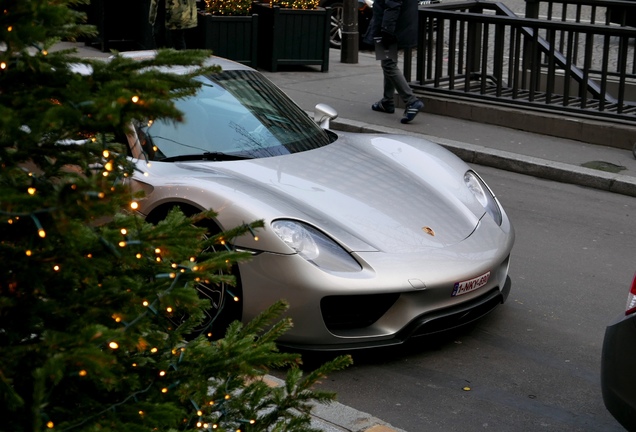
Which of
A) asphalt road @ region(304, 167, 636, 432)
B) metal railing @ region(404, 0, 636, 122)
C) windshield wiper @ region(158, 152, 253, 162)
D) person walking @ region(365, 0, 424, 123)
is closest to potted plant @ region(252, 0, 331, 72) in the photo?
metal railing @ region(404, 0, 636, 122)

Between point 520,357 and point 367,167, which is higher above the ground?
point 367,167

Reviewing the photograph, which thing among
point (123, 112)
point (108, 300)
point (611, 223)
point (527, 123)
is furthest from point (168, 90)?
point (527, 123)

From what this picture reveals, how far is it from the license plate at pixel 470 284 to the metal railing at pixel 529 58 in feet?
19.5

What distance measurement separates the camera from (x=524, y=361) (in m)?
5.57

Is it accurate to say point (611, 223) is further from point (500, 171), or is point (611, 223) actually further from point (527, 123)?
point (527, 123)

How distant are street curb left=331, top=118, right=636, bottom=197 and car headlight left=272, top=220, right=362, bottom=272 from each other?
5.16 metres

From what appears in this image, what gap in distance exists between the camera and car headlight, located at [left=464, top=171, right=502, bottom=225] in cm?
629

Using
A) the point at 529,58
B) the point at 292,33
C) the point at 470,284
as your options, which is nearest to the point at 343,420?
the point at 470,284

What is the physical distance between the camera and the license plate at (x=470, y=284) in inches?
214

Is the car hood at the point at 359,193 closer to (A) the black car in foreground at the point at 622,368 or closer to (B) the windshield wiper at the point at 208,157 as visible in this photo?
(B) the windshield wiper at the point at 208,157

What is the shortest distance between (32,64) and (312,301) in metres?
3.13

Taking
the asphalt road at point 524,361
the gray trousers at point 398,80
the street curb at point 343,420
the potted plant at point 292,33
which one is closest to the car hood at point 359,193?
the asphalt road at point 524,361

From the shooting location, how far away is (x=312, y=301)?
203 inches

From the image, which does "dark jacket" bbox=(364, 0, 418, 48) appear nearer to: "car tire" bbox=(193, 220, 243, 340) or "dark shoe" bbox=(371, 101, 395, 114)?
"dark shoe" bbox=(371, 101, 395, 114)
